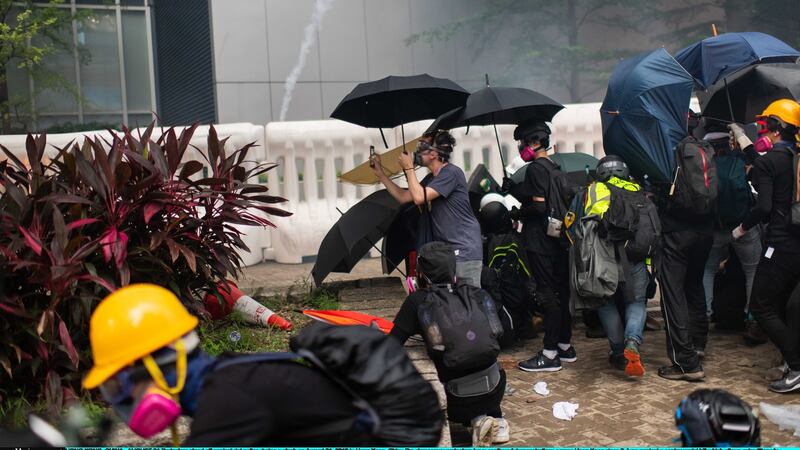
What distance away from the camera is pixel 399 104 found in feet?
21.8

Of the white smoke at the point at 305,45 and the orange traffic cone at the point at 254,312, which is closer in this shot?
the orange traffic cone at the point at 254,312

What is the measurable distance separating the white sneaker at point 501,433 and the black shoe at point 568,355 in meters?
1.70

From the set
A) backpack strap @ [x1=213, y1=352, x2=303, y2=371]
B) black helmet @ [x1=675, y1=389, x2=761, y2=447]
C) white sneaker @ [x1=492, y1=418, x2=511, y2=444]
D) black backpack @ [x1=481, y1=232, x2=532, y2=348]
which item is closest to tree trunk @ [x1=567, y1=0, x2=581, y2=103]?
black backpack @ [x1=481, y1=232, x2=532, y2=348]

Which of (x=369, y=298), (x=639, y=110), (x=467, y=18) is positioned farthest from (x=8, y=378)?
(x=467, y=18)

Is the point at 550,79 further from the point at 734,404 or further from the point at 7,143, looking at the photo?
the point at 734,404

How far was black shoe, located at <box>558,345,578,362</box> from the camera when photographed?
636 cm

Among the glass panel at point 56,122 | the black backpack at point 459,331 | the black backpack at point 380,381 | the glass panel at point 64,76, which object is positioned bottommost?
the black backpack at point 459,331

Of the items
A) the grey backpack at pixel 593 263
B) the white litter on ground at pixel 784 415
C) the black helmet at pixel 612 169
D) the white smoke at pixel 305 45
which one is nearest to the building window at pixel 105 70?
the white smoke at pixel 305 45

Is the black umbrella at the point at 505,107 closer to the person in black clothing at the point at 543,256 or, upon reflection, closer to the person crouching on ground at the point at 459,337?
the person in black clothing at the point at 543,256

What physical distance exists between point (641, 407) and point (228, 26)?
13.6 metres

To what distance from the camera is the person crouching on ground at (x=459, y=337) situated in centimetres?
451

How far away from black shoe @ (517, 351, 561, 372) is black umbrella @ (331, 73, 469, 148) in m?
2.09

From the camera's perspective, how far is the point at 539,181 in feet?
20.4

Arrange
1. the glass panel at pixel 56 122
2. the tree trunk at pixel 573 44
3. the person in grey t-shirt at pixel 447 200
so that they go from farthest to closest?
1. the tree trunk at pixel 573 44
2. the glass panel at pixel 56 122
3. the person in grey t-shirt at pixel 447 200
